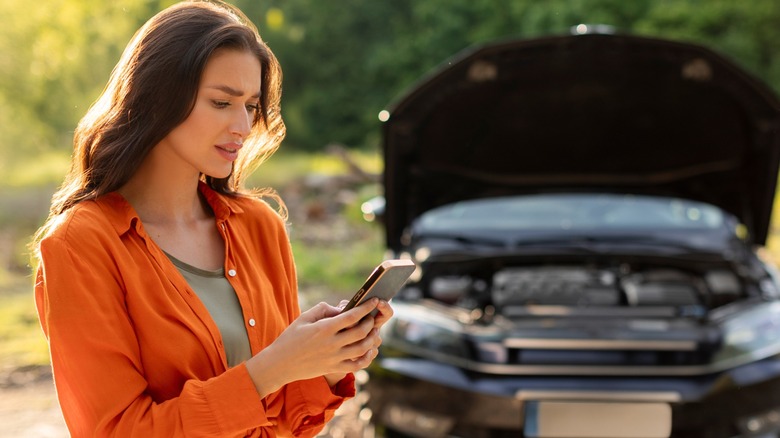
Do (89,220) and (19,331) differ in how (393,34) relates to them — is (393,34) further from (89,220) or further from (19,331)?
(89,220)

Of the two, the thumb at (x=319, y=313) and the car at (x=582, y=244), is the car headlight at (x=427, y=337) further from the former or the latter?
the thumb at (x=319, y=313)

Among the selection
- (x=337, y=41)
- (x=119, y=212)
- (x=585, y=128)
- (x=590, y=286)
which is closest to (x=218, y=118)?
(x=119, y=212)

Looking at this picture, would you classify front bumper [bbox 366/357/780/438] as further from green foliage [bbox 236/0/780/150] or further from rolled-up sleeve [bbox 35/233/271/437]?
green foliage [bbox 236/0/780/150]

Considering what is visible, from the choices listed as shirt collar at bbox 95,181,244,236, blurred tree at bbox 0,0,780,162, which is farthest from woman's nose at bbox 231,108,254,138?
blurred tree at bbox 0,0,780,162

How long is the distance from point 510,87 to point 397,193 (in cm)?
73

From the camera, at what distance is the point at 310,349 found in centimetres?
134

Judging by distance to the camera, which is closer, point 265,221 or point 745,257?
point 265,221

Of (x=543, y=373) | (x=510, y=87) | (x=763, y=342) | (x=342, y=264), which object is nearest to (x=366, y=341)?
(x=543, y=373)

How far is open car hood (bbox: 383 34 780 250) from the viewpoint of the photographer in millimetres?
3607

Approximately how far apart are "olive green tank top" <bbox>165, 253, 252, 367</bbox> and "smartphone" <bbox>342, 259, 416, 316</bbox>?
220 mm

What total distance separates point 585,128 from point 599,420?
1.74 meters

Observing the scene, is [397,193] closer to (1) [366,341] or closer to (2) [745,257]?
(2) [745,257]

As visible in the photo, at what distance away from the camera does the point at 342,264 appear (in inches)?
359

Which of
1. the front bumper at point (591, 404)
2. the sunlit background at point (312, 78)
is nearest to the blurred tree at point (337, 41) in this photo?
the sunlit background at point (312, 78)
